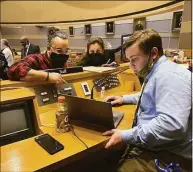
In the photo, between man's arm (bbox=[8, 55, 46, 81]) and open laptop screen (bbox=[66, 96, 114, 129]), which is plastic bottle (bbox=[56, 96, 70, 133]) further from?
man's arm (bbox=[8, 55, 46, 81])

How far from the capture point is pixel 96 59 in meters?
2.14

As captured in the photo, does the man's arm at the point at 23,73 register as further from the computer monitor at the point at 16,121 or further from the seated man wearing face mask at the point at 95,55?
the seated man wearing face mask at the point at 95,55

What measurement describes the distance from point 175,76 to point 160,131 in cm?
25

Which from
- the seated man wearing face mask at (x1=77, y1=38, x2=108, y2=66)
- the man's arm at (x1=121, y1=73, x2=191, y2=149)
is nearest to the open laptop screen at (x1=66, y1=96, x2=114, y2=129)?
the man's arm at (x1=121, y1=73, x2=191, y2=149)

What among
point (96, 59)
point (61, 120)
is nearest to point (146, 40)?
point (61, 120)

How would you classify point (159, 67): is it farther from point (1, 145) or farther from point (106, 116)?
point (1, 145)

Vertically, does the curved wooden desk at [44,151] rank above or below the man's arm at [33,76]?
below

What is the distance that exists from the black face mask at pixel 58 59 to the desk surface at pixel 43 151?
65 cm

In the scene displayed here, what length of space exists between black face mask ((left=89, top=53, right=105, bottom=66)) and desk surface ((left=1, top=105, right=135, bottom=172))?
1147 millimetres

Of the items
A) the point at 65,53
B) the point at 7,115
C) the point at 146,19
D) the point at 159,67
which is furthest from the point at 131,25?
the point at 7,115

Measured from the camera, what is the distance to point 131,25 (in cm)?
459

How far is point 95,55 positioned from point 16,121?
142cm

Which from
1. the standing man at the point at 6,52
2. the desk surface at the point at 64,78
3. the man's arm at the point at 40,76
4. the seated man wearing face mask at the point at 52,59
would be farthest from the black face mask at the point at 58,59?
the standing man at the point at 6,52

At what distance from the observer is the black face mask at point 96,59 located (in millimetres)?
2123
